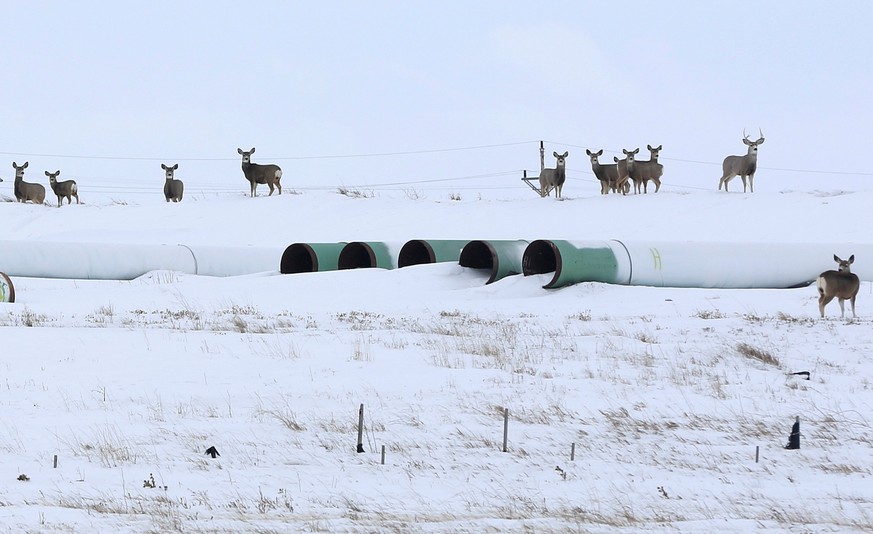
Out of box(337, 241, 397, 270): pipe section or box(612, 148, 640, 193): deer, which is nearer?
box(337, 241, 397, 270): pipe section

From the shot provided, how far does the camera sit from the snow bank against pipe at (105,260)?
68.0ft

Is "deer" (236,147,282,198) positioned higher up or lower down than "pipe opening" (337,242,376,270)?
higher up

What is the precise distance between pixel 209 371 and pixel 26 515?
4.20 m

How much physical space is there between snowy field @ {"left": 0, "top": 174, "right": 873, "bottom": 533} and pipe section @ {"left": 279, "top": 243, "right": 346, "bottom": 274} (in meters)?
4.56

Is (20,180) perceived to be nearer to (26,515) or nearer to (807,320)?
(807,320)

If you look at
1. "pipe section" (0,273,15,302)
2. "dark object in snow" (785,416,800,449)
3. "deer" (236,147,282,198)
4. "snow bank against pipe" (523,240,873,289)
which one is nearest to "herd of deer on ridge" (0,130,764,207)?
"deer" (236,147,282,198)

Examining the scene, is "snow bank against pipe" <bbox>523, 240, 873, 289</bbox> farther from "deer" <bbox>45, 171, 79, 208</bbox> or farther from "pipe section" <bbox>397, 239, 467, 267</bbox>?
"deer" <bbox>45, 171, 79, 208</bbox>

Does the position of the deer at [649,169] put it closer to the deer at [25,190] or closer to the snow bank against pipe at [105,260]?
the snow bank against pipe at [105,260]

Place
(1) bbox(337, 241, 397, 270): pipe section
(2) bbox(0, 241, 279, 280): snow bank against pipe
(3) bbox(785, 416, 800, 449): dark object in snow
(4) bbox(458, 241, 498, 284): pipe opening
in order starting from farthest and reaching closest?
(1) bbox(337, 241, 397, 270): pipe section, (2) bbox(0, 241, 279, 280): snow bank against pipe, (4) bbox(458, 241, 498, 284): pipe opening, (3) bbox(785, 416, 800, 449): dark object in snow

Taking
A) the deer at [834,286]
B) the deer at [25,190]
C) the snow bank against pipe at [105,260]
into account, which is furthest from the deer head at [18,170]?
the deer at [834,286]

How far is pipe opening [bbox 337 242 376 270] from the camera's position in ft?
73.5

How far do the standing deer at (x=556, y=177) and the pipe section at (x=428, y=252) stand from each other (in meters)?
10.9

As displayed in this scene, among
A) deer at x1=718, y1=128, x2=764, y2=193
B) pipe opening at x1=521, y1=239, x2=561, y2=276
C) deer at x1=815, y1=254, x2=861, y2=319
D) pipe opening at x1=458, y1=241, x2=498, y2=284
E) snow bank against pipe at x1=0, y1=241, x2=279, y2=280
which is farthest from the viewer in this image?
deer at x1=718, y1=128, x2=764, y2=193

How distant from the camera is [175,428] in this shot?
24.6 feet
